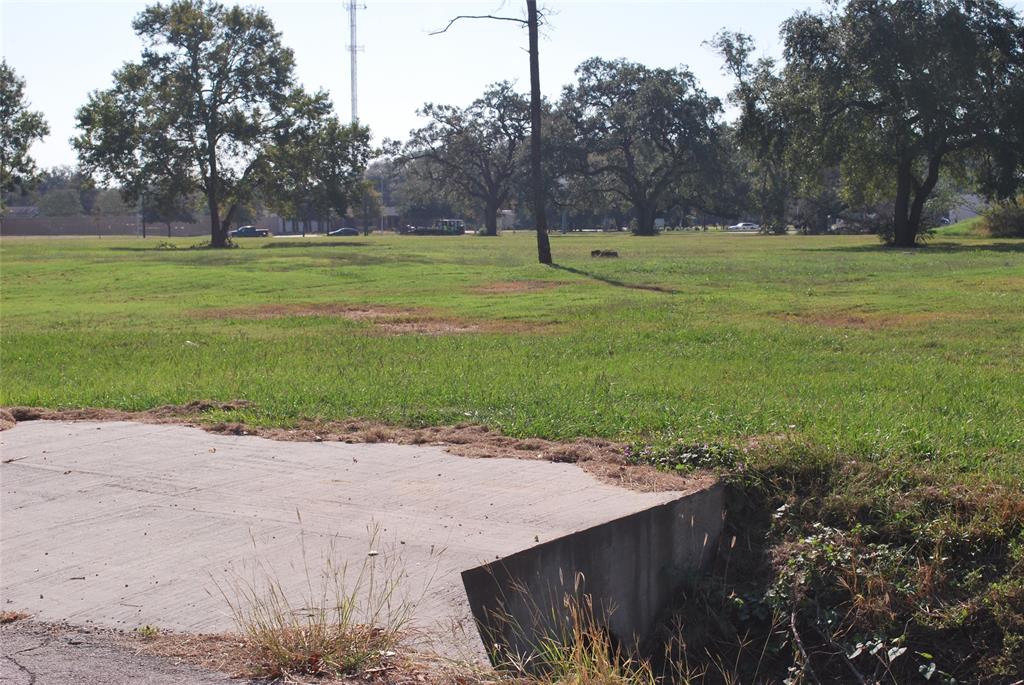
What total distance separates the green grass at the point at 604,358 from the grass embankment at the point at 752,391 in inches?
1.8

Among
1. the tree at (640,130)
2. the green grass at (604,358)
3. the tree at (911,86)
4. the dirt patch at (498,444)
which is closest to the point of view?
the dirt patch at (498,444)

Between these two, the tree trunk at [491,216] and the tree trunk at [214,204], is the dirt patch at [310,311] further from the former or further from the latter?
the tree trunk at [491,216]

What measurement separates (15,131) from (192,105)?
984cm

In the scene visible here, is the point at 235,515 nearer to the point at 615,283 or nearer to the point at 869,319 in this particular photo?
the point at 869,319

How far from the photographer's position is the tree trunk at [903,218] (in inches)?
1857

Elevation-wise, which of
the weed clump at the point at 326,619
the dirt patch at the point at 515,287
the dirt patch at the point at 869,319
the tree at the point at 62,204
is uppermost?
the tree at the point at 62,204

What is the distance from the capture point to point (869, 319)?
16.5 metres

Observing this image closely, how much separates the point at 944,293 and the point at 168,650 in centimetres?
1833

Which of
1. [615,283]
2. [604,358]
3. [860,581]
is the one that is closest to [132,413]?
[604,358]

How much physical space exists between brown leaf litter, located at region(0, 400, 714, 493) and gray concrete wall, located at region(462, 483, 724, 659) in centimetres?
29

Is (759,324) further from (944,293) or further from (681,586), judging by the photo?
(681,586)

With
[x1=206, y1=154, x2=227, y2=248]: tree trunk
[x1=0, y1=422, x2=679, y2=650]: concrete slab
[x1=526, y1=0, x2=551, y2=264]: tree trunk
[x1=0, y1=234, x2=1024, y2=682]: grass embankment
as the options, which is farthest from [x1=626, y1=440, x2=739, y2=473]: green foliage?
[x1=206, y1=154, x2=227, y2=248]: tree trunk

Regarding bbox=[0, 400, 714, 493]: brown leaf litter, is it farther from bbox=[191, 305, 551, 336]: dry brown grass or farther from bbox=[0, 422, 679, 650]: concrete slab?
bbox=[191, 305, 551, 336]: dry brown grass

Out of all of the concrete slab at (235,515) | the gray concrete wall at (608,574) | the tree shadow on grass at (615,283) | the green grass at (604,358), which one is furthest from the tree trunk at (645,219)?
the gray concrete wall at (608,574)
